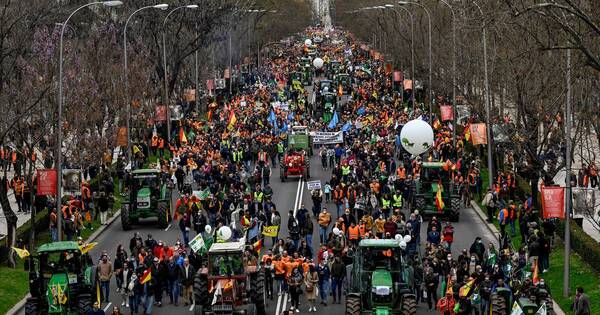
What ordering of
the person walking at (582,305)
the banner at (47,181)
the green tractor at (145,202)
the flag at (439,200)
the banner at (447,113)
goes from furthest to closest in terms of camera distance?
1. the banner at (447,113)
2. the green tractor at (145,202)
3. the flag at (439,200)
4. the banner at (47,181)
5. the person walking at (582,305)

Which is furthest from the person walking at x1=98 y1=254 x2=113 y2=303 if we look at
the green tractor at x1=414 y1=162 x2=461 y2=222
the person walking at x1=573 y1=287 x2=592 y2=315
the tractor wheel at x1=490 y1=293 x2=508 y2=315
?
the green tractor at x1=414 y1=162 x2=461 y2=222

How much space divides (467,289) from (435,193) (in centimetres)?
1632

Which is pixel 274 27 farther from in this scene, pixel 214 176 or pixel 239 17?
pixel 214 176

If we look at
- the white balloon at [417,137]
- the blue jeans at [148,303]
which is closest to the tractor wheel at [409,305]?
the blue jeans at [148,303]

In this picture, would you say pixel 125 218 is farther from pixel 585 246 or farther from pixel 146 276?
pixel 585 246

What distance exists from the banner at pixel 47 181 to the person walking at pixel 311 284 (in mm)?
10892

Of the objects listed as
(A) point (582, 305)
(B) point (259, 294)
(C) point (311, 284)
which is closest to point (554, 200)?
(A) point (582, 305)

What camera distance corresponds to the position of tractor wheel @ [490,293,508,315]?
27875mm

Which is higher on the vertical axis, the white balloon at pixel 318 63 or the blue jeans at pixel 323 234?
the white balloon at pixel 318 63

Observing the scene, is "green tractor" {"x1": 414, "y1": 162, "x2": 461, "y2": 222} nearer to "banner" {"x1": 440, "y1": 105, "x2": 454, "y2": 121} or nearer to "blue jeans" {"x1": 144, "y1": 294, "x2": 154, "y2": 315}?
"blue jeans" {"x1": 144, "y1": 294, "x2": 154, "y2": 315}

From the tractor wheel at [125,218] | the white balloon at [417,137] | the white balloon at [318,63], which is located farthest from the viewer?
the white balloon at [318,63]

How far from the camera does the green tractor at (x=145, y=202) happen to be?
4509cm

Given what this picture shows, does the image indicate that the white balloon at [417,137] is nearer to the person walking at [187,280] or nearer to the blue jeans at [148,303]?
the person walking at [187,280]

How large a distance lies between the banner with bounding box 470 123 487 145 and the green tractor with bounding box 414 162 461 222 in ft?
17.2
